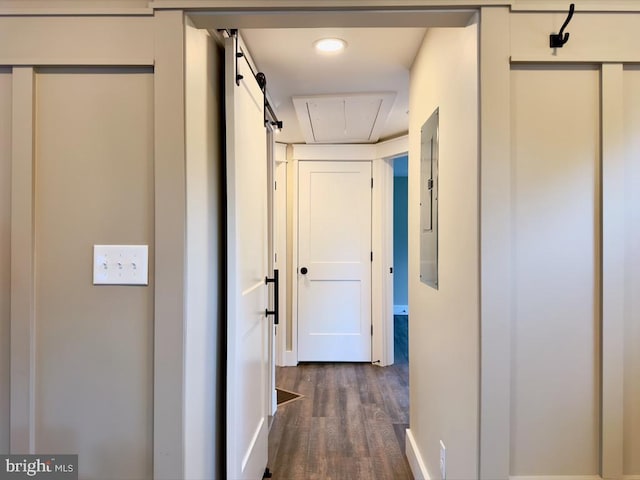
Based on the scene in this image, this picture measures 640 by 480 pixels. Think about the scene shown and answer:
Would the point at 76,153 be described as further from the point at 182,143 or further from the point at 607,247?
the point at 607,247

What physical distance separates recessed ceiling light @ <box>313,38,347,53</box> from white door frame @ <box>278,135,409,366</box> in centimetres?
186

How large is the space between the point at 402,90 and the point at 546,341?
185 cm

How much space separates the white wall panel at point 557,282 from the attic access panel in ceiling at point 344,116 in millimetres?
1444

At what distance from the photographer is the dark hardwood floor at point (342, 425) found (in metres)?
2.06

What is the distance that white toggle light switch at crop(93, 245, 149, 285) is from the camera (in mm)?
1125

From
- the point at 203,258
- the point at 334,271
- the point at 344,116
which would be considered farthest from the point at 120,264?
the point at 334,271

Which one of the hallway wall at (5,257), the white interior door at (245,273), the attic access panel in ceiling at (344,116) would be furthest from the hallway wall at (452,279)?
the hallway wall at (5,257)

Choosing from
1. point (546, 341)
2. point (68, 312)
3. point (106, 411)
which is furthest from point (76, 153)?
point (546, 341)

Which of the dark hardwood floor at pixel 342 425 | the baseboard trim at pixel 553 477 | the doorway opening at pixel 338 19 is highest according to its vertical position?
the doorway opening at pixel 338 19

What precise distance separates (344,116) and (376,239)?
139 centimetres

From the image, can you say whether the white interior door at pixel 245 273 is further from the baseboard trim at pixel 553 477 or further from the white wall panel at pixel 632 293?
the white wall panel at pixel 632 293

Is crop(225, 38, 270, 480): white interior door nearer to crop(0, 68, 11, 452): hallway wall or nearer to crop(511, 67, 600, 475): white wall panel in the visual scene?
crop(0, 68, 11, 452): hallway wall

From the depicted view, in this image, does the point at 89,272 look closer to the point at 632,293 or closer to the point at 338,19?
the point at 338,19

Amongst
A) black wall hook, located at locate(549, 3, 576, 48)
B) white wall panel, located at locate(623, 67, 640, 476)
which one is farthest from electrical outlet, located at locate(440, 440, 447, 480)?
black wall hook, located at locate(549, 3, 576, 48)
